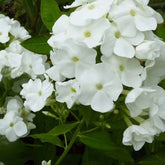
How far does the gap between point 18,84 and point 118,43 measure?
0.50 meters

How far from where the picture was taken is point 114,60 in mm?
836

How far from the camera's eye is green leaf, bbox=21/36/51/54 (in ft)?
Result: 3.72

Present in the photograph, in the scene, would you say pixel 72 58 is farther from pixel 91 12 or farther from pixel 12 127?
pixel 12 127

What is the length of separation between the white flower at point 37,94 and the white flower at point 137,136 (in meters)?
0.25

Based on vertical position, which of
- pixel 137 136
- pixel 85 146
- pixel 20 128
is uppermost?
pixel 137 136

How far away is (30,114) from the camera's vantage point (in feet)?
3.89

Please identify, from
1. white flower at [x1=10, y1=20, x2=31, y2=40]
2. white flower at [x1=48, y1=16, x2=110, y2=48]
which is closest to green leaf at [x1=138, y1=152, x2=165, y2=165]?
white flower at [x1=48, y1=16, x2=110, y2=48]

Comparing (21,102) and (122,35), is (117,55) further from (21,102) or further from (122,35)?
(21,102)

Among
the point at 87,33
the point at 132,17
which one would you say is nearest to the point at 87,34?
the point at 87,33

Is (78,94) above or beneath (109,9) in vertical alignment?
beneath

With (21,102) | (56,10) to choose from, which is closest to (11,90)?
(21,102)

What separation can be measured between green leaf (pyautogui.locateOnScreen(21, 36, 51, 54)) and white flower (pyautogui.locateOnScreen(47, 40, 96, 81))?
0.24 metres

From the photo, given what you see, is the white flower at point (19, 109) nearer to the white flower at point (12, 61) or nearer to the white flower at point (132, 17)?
the white flower at point (12, 61)

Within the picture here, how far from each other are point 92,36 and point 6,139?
0.57 metres
